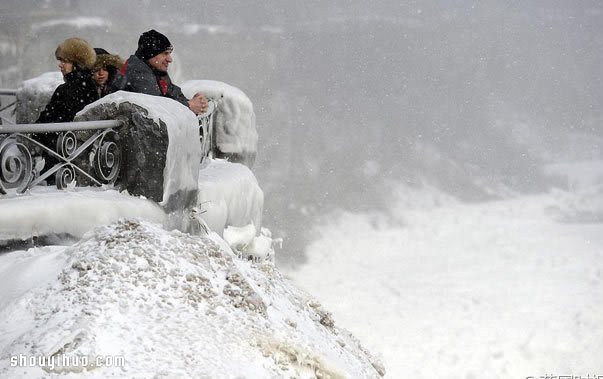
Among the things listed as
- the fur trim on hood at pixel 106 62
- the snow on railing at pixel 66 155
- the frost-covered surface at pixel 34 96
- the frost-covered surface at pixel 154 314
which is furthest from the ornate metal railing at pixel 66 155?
the frost-covered surface at pixel 34 96

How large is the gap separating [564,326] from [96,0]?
86.0 feet

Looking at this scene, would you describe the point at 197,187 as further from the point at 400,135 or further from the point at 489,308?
the point at 400,135

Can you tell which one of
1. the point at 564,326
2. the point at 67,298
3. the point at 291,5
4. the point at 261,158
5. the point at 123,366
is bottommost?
the point at 564,326

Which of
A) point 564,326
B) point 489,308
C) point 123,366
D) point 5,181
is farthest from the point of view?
point 489,308

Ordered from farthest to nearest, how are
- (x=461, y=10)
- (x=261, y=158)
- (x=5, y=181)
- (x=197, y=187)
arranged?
(x=461, y=10) → (x=261, y=158) → (x=197, y=187) → (x=5, y=181)

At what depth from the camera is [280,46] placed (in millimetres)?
45594

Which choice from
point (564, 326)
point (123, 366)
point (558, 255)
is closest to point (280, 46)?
point (558, 255)

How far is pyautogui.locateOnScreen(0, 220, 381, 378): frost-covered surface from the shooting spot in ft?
9.61

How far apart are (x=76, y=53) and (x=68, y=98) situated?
1.10 feet

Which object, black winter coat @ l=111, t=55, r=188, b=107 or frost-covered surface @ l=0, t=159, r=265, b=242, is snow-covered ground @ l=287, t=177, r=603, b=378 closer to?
frost-covered surface @ l=0, t=159, r=265, b=242

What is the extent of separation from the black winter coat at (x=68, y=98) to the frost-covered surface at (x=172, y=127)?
0.98 meters

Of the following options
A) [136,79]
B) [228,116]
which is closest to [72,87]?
[136,79]

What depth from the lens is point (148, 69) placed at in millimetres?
5648

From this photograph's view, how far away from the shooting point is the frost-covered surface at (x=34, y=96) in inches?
332
